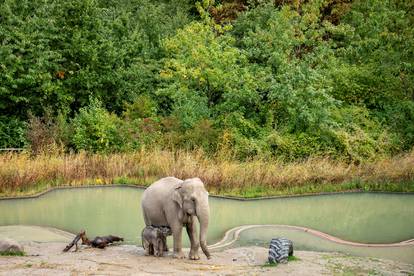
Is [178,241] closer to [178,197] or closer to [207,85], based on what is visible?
[178,197]

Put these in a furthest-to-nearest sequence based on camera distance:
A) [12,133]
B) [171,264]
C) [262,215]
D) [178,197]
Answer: [12,133], [262,215], [178,197], [171,264]

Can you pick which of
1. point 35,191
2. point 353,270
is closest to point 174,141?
point 35,191

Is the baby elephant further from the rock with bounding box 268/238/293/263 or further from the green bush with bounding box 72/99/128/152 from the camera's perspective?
the green bush with bounding box 72/99/128/152

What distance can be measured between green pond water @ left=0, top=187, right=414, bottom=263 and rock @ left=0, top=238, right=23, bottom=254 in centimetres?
226

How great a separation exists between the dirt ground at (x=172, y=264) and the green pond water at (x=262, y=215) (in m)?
1.32

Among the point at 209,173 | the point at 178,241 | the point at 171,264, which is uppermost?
the point at 209,173

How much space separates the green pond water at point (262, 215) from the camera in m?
11.6

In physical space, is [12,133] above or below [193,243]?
above

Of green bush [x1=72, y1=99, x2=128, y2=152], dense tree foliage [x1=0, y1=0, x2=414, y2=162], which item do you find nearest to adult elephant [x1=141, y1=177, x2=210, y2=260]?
dense tree foliage [x1=0, y1=0, x2=414, y2=162]

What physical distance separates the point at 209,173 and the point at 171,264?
6.81 m

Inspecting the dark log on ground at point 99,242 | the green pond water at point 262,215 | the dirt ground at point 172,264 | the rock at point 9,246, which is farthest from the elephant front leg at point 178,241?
the rock at point 9,246

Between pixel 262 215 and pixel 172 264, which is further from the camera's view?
pixel 262 215

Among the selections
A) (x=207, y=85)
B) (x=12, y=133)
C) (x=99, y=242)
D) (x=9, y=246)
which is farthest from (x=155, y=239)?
(x=207, y=85)

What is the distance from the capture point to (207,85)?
20.2m
